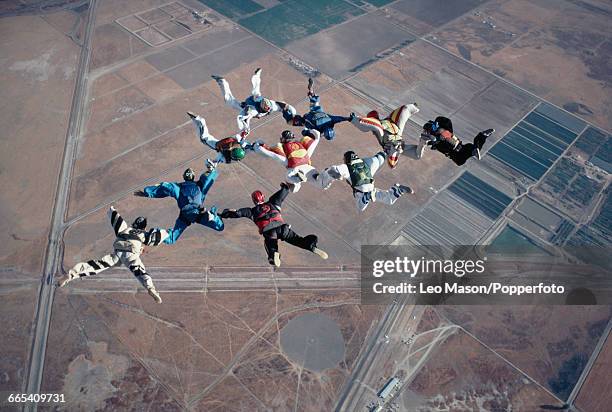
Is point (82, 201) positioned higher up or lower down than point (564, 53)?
lower down

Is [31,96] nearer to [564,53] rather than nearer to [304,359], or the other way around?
[304,359]

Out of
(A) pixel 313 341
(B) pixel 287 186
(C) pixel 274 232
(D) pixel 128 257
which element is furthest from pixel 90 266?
(A) pixel 313 341

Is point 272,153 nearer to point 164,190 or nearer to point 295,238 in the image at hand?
point 295,238

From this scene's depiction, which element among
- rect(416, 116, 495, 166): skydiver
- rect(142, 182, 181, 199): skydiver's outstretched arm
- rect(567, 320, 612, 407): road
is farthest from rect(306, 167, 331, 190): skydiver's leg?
rect(567, 320, 612, 407): road

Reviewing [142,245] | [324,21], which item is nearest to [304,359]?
[142,245]

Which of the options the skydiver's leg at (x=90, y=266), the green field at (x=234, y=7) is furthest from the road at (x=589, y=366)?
→ the green field at (x=234, y=7)

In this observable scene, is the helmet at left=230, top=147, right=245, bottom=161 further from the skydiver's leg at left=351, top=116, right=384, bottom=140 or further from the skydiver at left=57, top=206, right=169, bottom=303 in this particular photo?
the skydiver's leg at left=351, top=116, right=384, bottom=140

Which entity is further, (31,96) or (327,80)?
(327,80)
